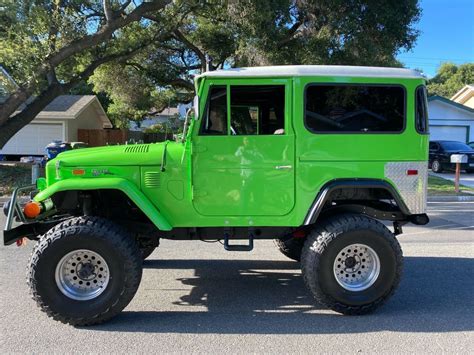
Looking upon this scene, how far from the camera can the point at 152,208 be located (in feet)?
13.9

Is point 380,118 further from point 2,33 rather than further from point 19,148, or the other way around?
point 19,148

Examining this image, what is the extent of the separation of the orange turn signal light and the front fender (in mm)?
149

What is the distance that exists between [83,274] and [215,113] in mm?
1962

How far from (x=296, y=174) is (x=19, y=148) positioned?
25.0m

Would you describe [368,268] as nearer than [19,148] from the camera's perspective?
Yes

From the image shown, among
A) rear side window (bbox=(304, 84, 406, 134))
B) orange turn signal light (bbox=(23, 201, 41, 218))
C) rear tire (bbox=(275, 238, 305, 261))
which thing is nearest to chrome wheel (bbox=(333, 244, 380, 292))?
rear side window (bbox=(304, 84, 406, 134))

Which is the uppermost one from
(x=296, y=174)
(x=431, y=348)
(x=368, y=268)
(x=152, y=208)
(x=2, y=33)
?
(x=2, y=33)

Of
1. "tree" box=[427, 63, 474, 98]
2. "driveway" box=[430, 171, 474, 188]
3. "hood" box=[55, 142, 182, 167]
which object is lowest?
"driveway" box=[430, 171, 474, 188]

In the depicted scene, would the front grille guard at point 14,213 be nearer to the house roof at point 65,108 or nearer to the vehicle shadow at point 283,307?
the vehicle shadow at point 283,307

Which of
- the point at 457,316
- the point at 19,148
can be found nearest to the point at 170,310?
the point at 457,316

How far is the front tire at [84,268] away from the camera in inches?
160

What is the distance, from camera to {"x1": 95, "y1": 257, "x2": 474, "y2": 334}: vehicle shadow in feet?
13.3

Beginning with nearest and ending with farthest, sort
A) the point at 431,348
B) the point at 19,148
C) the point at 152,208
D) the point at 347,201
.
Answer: the point at 431,348
the point at 152,208
the point at 347,201
the point at 19,148

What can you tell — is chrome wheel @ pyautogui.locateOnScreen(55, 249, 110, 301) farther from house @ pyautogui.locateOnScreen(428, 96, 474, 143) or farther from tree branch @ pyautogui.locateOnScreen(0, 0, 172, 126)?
house @ pyautogui.locateOnScreen(428, 96, 474, 143)
